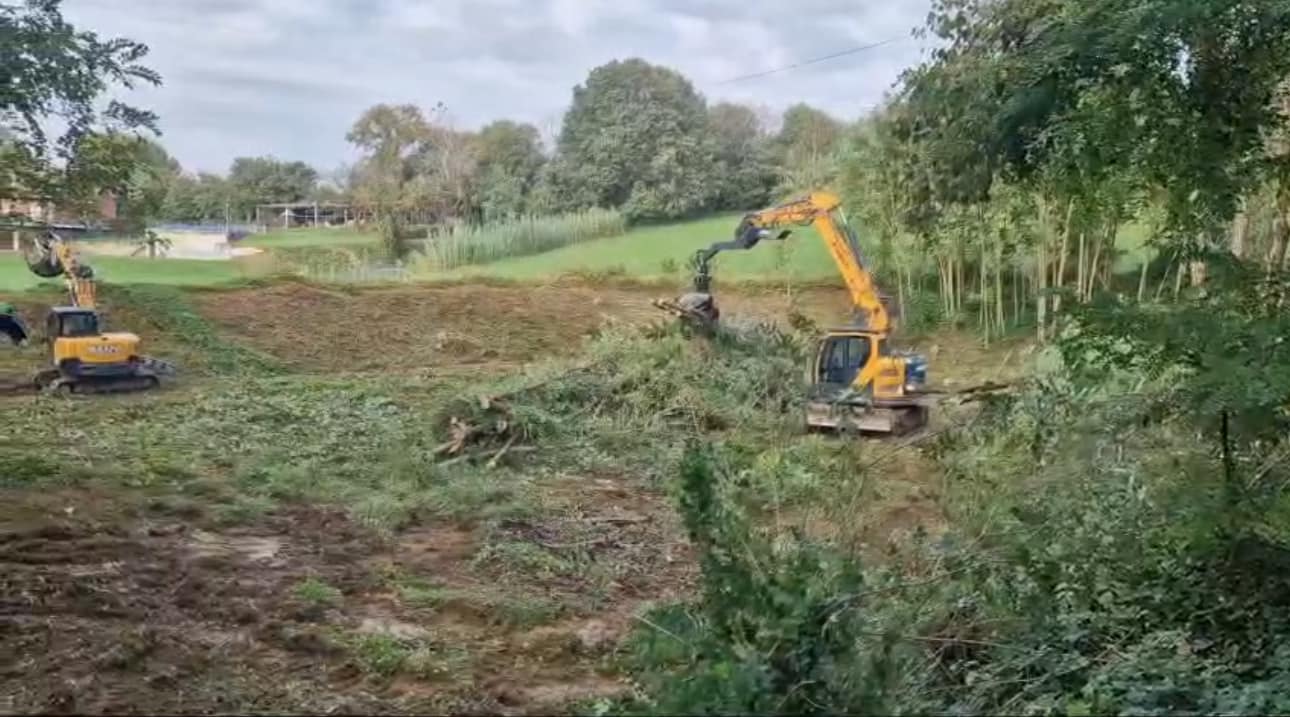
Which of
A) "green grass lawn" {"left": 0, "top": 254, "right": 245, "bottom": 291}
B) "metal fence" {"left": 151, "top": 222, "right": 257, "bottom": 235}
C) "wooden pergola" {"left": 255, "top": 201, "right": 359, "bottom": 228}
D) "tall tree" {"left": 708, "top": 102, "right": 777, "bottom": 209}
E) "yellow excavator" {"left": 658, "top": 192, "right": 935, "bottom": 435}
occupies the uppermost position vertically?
"tall tree" {"left": 708, "top": 102, "right": 777, "bottom": 209}

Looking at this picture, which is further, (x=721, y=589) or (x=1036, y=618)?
(x=1036, y=618)

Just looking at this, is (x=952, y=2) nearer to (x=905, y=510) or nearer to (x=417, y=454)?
(x=905, y=510)

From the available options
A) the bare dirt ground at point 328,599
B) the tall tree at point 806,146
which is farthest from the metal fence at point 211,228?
the bare dirt ground at point 328,599

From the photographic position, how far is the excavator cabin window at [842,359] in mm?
10938

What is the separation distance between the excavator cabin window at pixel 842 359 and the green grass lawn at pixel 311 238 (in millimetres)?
15544

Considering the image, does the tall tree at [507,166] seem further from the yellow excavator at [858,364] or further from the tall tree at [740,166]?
the yellow excavator at [858,364]

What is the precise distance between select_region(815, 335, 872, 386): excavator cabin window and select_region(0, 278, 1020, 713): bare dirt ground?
5.54 feet

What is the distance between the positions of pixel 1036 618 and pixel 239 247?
21797 mm

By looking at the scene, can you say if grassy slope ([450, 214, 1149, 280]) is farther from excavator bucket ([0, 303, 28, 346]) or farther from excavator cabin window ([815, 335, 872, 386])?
excavator cabin window ([815, 335, 872, 386])

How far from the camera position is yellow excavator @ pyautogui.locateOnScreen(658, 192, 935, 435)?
1066cm

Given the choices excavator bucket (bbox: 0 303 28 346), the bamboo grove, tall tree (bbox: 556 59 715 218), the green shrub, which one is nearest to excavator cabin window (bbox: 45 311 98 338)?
excavator bucket (bbox: 0 303 28 346)

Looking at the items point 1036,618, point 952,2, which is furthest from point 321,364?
point 1036,618

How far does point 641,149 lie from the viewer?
28.6m

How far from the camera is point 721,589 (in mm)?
3398
